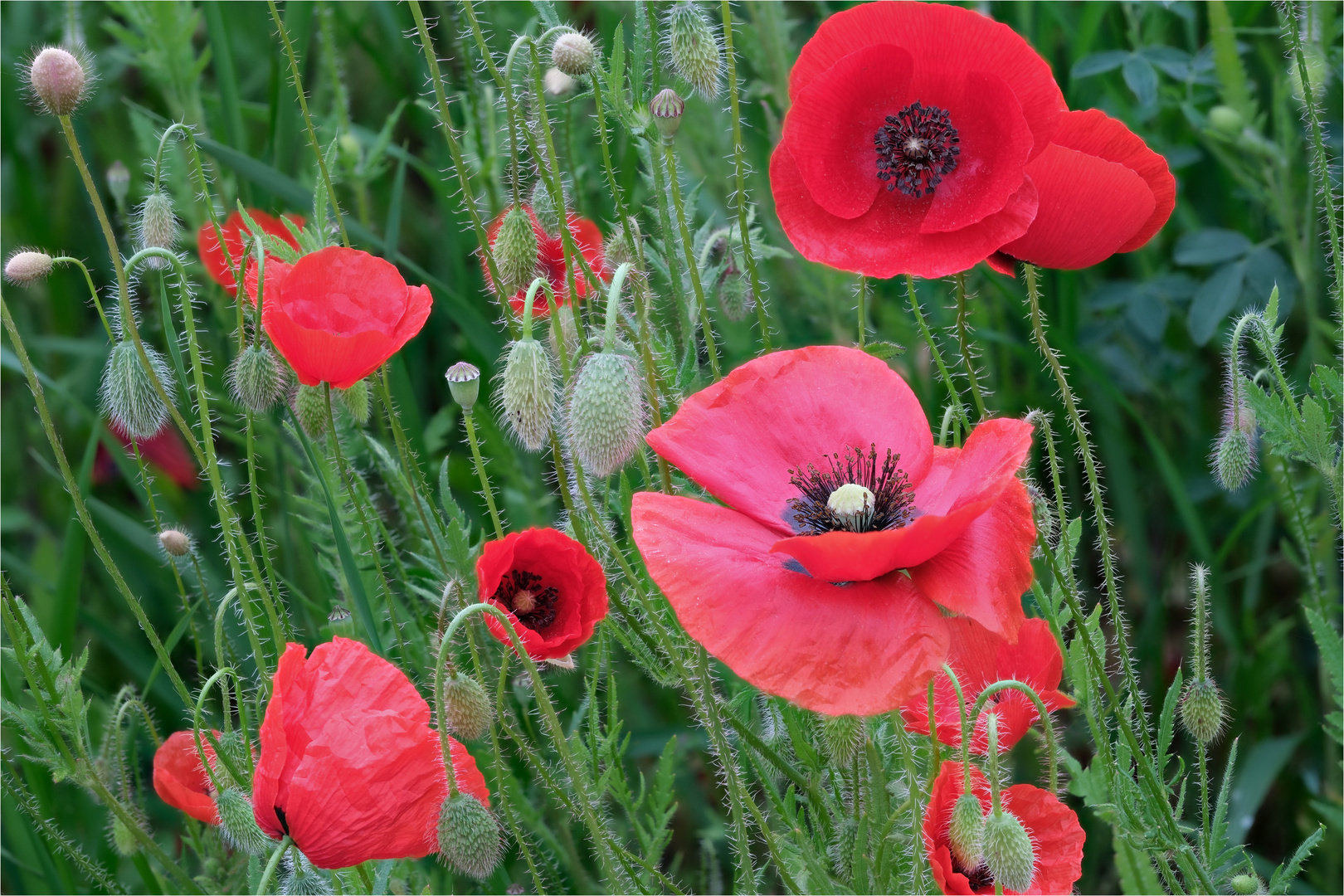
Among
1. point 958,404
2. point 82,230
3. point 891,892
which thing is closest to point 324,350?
point 958,404

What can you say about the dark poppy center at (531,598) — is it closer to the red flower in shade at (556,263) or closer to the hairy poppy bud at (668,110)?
the red flower in shade at (556,263)

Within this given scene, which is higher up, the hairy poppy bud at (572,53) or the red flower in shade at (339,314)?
the hairy poppy bud at (572,53)

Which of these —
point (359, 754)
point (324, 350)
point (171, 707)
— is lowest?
point (171, 707)

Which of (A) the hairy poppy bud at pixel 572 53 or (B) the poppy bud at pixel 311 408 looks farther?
(B) the poppy bud at pixel 311 408

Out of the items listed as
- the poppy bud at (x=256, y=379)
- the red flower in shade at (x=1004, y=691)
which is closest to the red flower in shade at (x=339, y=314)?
the poppy bud at (x=256, y=379)

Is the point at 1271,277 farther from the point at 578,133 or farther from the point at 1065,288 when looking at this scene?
the point at 578,133

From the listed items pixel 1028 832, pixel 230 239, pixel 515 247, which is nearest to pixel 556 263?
pixel 515 247

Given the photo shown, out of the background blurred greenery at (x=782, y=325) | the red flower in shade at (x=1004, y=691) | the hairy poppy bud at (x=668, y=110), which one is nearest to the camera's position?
the red flower in shade at (x=1004, y=691)
